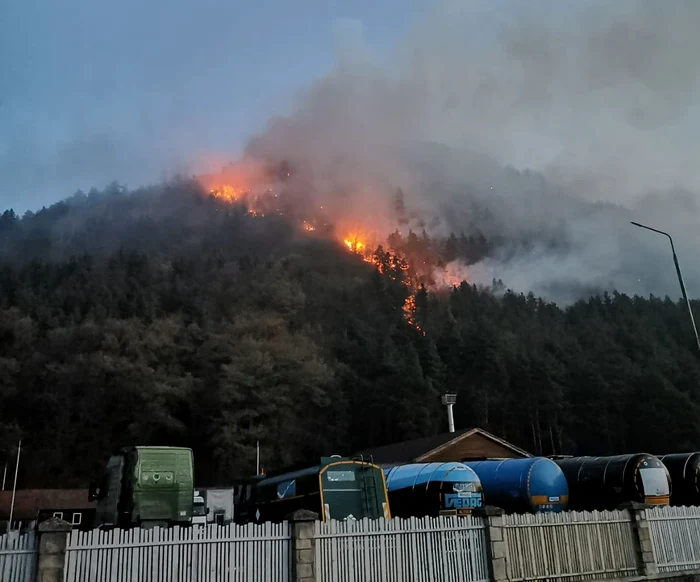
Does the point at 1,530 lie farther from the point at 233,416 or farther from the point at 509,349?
the point at 509,349

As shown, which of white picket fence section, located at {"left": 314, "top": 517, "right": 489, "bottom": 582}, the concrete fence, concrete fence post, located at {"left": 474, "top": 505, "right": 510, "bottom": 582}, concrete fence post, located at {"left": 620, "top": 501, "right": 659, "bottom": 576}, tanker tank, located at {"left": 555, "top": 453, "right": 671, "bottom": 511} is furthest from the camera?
tanker tank, located at {"left": 555, "top": 453, "right": 671, "bottom": 511}

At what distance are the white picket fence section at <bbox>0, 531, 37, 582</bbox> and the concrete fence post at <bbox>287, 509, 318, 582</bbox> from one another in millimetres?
5121

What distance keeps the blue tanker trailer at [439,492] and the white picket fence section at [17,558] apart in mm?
15153

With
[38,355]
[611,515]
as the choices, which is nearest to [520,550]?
[611,515]

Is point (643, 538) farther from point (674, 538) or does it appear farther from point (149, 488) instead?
point (149, 488)

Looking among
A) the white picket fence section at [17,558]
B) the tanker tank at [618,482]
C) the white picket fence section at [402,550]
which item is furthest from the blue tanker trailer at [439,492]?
the white picket fence section at [17,558]

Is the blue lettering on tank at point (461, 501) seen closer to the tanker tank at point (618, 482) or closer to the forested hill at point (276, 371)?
the tanker tank at point (618, 482)

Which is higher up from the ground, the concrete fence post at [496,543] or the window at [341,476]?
the window at [341,476]

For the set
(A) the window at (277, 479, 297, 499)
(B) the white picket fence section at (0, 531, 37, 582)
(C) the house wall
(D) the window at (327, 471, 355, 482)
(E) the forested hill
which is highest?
(E) the forested hill

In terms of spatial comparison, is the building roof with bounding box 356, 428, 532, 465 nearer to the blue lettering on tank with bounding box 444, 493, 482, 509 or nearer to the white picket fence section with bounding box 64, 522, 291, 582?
the blue lettering on tank with bounding box 444, 493, 482, 509

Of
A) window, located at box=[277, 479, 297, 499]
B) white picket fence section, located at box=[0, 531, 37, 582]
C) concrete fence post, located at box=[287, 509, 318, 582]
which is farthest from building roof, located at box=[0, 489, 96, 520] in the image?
concrete fence post, located at box=[287, 509, 318, 582]

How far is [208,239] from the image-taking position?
160875 mm

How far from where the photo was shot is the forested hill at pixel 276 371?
58469mm

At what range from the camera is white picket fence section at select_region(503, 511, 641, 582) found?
1645 cm
